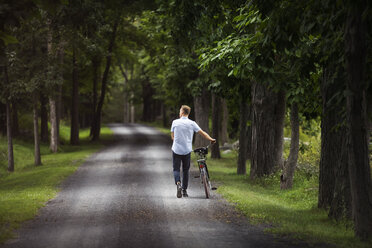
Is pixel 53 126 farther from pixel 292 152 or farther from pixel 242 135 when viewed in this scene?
pixel 292 152

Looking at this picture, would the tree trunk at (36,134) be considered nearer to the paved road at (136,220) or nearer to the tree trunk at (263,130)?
the paved road at (136,220)

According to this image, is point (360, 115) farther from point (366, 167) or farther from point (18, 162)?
point (18, 162)

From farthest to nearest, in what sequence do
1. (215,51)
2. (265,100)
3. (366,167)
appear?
(265,100) → (215,51) → (366,167)


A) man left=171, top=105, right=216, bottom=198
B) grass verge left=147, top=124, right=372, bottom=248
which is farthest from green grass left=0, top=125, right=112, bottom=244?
grass verge left=147, top=124, right=372, bottom=248

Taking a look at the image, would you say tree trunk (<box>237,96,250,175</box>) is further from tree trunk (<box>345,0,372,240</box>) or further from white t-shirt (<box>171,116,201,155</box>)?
tree trunk (<box>345,0,372,240</box>)

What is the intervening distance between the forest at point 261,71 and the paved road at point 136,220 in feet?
6.63

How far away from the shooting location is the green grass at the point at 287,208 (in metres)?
8.45

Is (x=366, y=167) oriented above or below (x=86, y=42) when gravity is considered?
below

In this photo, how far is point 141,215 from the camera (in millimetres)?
10359

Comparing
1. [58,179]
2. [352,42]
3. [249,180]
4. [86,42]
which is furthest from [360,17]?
[86,42]

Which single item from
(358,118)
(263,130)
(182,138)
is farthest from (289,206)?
(358,118)

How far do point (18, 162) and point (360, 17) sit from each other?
73.5 ft

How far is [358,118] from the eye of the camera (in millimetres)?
7535

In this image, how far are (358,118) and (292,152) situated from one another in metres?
7.00
